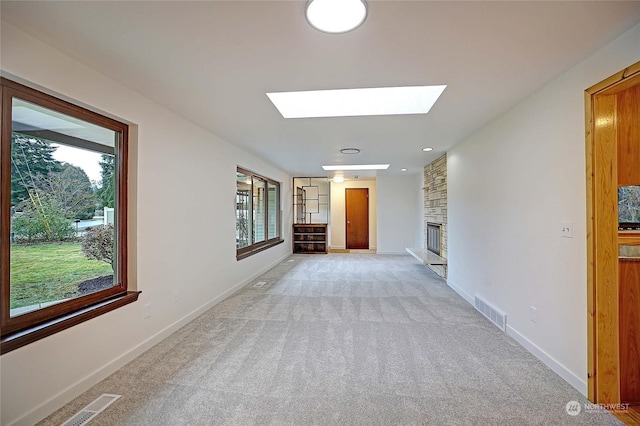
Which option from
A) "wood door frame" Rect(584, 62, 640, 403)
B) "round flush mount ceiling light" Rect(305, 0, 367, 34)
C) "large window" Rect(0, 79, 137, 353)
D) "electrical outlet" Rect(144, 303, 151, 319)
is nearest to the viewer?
"round flush mount ceiling light" Rect(305, 0, 367, 34)

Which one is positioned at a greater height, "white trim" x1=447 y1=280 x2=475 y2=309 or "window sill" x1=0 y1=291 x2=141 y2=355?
"window sill" x1=0 y1=291 x2=141 y2=355

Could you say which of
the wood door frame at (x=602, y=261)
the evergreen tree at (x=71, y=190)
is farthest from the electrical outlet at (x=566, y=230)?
the evergreen tree at (x=71, y=190)

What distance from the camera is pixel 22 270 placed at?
1.79 m

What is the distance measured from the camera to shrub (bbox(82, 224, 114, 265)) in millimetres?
2279

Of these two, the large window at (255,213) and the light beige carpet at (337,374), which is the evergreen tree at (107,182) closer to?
the light beige carpet at (337,374)

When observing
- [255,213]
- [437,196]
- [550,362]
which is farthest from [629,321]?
[255,213]

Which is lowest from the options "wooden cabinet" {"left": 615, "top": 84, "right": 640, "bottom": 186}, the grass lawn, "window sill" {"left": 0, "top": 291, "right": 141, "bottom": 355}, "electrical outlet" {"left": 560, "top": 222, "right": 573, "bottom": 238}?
"window sill" {"left": 0, "top": 291, "right": 141, "bottom": 355}

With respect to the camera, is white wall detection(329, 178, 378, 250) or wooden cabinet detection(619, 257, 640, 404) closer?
wooden cabinet detection(619, 257, 640, 404)

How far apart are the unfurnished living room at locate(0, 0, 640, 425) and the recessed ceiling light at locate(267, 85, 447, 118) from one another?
21 millimetres

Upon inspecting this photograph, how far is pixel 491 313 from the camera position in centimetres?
324

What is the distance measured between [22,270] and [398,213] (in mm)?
7771

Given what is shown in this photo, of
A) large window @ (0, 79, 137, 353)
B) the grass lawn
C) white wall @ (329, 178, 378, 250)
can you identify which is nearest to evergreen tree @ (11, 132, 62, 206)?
large window @ (0, 79, 137, 353)

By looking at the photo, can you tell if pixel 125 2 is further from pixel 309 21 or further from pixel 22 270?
pixel 22 270

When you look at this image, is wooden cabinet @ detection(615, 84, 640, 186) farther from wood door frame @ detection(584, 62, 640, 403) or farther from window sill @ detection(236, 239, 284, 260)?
window sill @ detection(236, 239, 284, 260)
